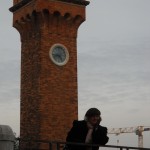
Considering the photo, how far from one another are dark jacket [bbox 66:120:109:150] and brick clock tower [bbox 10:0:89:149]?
52.9 feet

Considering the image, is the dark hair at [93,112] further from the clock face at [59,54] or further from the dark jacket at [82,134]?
the clock face at [59,54]

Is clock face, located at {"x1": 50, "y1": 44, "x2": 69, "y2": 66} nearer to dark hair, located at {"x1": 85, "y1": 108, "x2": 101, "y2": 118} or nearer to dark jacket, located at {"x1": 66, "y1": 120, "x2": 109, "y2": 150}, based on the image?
dark jacket, located at {"x1": 66, "y1": 120, "x2": 109, "y2": 150}

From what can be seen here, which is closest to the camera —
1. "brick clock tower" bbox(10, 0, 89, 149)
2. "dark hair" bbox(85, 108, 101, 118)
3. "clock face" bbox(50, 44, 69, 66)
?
"dark hair" bbox(85, 108, 101, 118)

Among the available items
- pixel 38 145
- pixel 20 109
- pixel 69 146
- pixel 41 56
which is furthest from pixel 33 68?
pixel 69 146

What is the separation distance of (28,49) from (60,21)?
7.14 ft

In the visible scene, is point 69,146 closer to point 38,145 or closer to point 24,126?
point 38,145

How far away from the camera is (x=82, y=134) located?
275 inches

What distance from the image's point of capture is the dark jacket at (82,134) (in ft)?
22.7

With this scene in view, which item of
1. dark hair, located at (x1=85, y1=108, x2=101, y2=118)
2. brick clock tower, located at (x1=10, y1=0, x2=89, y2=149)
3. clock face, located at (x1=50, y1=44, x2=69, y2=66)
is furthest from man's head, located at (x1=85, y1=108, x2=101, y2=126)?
clock face, located at (x1=50, y1=44, x2=69, y2=66)

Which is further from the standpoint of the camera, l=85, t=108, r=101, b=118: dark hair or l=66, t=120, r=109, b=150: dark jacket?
l=66, t=120, r=109, b=150: dark jacket

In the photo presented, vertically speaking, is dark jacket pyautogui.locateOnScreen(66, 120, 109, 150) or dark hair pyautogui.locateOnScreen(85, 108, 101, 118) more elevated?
dark hair pyautogui.locateOnScreen(85, 108, 101, 118)

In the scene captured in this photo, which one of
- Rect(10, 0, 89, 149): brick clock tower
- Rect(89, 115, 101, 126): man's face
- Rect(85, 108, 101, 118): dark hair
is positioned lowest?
Rect(89, 115, 101, 126): man's face

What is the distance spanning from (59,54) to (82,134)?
690 inches

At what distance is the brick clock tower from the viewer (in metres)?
23.4
